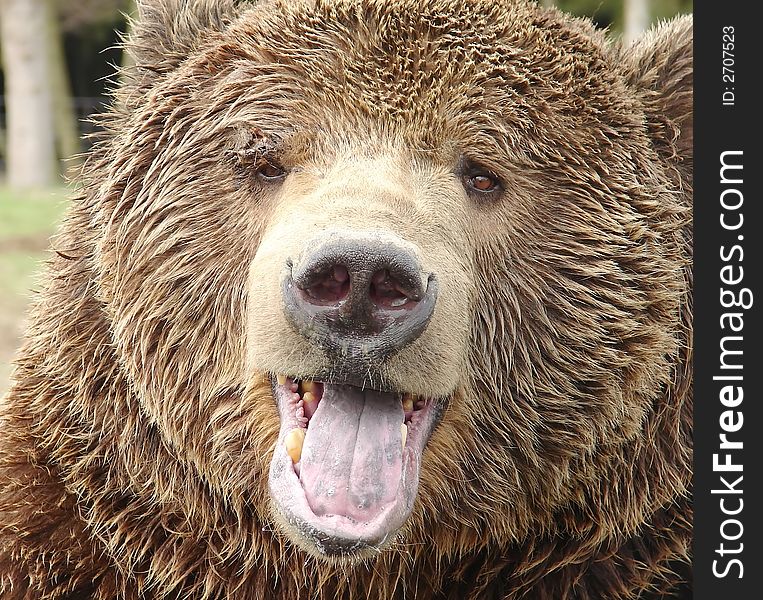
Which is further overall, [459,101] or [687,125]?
[687,125]

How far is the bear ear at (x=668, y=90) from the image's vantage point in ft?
14.0

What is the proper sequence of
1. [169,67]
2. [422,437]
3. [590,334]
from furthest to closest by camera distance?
[169,67], [590,334], [422,437]

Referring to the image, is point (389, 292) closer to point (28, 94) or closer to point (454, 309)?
point (454, 309)

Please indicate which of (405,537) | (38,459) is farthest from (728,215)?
(38,459)

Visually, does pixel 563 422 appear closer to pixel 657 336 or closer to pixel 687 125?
pixel 657 336

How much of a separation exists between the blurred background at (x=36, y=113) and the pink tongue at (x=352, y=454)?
608 centimetres

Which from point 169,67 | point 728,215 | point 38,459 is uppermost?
point 169,67

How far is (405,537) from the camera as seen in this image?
391 centimetres

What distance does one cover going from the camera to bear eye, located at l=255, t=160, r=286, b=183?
13.1 feet

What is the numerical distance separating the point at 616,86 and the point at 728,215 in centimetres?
64

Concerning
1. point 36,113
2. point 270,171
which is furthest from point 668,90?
point 36,113

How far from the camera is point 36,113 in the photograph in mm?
23000

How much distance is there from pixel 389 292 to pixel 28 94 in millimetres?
21174

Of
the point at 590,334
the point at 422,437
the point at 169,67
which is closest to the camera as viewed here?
the point at 422,437
